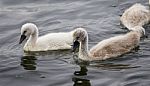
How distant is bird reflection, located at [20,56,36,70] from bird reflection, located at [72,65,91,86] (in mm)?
1009

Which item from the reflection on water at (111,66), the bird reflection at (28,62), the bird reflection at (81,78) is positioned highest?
the bird reflection at (28,62)

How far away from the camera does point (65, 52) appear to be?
441 inches

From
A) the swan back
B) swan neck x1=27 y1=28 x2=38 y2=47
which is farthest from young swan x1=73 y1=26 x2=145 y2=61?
swan neck x1=27 y1=28 x2=38 y2=47

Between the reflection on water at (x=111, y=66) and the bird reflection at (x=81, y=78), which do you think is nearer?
the bird reflection at (x=81, y=78)

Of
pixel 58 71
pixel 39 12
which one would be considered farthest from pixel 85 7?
pixel 58 71

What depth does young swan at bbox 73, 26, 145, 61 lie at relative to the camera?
34.6 ft

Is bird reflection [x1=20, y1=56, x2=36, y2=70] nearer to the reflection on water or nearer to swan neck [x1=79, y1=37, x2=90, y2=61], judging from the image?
swan neck [x1=79, y1=37, x2=90, y2=61]

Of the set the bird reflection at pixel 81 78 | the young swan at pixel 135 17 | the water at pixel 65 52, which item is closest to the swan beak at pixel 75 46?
the water at pixel 65 52

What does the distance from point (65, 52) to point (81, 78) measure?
1.52 m

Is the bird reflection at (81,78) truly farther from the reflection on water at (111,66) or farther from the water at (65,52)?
the reflection on water at (111,66)

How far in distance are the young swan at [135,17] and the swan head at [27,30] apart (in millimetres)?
2265

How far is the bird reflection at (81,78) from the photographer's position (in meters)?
9.56

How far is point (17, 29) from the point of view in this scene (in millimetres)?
12805

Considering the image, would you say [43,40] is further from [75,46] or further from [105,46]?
[105,46]
